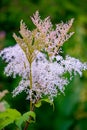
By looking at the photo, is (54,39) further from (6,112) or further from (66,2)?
(66,2)

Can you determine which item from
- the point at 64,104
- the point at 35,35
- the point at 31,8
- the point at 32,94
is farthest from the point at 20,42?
the point at 31,8

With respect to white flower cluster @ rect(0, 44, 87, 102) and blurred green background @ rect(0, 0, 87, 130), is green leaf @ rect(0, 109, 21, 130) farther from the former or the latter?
blurred green background @ rect(0, 0, 87, 130)

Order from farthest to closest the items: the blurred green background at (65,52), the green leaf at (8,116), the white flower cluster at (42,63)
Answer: the blurred green background at (65,52) < the green leaf at (8,116) < the white flower cluster at (42,63)

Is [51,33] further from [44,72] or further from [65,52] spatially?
[65,52]

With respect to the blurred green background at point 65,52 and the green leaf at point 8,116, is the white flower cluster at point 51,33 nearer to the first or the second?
the green leaf at point 8,116

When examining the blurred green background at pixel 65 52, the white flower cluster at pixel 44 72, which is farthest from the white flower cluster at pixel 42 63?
the blurred green background at pixel 65 52

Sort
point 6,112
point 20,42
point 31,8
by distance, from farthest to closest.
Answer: point 31,8, point 6,112, point 20,42

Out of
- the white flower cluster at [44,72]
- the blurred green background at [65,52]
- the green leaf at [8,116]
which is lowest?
the green leaf at [8,116]
